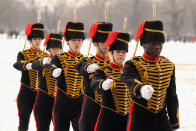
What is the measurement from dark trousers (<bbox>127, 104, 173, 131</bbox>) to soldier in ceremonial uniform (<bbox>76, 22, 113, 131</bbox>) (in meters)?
1.35

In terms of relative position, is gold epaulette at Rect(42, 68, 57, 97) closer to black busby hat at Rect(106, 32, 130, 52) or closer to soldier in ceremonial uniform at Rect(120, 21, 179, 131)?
black busby hat at Rect(106, 32, 130, 52)

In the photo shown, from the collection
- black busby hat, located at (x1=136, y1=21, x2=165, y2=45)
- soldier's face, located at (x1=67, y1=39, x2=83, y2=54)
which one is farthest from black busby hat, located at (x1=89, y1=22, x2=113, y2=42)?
black busby hat, located at (x1=136, y1=21, x2=165, y2=45)

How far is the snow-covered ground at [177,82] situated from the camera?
8680mm

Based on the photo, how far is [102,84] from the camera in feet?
14.2

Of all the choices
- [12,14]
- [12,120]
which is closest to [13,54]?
[12,120]

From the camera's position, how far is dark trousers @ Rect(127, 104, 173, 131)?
3.87 meters

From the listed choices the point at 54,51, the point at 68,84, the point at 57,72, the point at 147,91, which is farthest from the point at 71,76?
the point at 147,91

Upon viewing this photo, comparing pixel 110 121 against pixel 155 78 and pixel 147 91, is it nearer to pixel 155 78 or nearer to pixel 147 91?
pixel 155 78

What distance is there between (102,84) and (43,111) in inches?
99.8

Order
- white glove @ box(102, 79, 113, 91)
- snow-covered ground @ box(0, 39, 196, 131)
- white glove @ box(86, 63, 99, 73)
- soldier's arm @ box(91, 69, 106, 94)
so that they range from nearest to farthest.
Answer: white glove @ box(102, 79, 113, 91)
soldier's arm @ box(91, 69, 106, 94)
white glove @ box(86, 63, 99, 73)
snow-covered ground @ box(0, 39, 196, 131)

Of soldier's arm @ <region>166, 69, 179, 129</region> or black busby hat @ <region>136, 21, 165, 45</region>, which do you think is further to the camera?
soldier's arm @ <region>166, 69, 179, 129</region>

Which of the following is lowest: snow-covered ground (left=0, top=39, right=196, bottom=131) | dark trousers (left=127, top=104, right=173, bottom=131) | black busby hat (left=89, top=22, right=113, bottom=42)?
snow-covered ground (left=0, top=39, right=196, bottom=131)

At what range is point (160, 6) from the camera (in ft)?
201

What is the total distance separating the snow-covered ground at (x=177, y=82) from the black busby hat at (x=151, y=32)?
436cm
